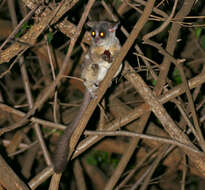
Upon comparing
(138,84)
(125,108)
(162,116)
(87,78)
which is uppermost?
(87,78)

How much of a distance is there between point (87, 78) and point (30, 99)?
101cm

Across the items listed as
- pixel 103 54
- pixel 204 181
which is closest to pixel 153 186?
pixel 204 181

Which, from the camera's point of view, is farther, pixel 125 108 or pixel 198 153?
pixel 125 108

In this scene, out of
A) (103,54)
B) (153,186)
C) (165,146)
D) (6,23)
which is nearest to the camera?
(103,54)

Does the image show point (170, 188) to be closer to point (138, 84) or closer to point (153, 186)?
point (153, 186)

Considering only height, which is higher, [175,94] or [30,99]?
[30,99]

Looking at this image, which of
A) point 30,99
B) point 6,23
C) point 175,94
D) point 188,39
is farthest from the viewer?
point 188,39

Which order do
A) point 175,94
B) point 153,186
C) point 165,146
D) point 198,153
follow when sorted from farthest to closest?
point 153,186
point 165,146
point 175,94
point 198,153

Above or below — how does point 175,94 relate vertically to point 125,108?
above

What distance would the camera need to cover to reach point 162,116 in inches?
103

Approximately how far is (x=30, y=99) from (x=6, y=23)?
48.6 inches

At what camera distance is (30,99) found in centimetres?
362

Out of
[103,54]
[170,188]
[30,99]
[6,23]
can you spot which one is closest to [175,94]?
[103,54]

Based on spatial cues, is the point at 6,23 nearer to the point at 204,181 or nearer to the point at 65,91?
the point at 65,91
